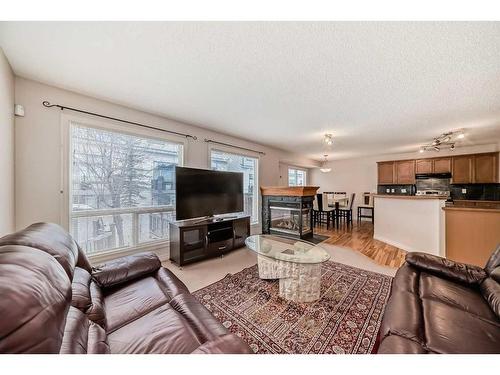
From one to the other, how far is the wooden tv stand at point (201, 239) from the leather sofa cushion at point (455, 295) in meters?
2.60

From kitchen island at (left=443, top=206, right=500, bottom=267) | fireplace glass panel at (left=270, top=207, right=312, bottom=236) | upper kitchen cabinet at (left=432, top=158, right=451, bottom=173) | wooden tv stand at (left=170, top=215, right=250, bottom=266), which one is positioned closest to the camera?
kitchen island at (left=443, top=206, right=500, bottom=267)

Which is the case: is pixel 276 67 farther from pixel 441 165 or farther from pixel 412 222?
pixel 441 165

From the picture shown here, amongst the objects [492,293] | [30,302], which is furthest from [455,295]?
[30,302]

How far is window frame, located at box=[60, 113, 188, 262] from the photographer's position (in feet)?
7.61

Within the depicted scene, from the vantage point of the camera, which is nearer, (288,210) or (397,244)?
(397,244)

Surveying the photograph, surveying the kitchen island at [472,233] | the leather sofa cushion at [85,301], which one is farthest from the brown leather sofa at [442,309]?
the kitchen island at [472,233]

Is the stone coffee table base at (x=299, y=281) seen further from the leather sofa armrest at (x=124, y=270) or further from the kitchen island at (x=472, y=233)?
the kitchen island at (x=472, y=233)

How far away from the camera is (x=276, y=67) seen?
5.95 feet

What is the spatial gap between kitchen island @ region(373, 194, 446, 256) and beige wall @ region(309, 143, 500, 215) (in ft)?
8.35

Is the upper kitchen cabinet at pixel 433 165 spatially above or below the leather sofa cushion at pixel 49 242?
above

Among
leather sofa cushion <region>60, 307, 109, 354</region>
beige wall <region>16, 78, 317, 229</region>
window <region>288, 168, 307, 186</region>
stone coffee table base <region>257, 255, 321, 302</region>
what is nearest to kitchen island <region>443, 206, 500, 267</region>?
stone coffee table base <region>257, 255, 321, 302</region>

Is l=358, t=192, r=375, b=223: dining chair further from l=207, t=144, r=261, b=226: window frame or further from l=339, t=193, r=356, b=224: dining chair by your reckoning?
l=207, t=144, r=261, b=226: window frame

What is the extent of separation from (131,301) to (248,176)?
3755 millimetres

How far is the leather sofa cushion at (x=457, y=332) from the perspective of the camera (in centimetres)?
93
